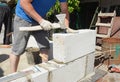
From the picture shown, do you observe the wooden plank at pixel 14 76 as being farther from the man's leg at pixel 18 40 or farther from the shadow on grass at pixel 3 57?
the shadow on grass at pixel 3 57

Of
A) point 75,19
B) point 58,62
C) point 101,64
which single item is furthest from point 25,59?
point 75,19

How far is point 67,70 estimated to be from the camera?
3555 millimetres

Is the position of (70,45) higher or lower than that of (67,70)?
higher

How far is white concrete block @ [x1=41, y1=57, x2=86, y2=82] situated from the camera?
3323 millimetres

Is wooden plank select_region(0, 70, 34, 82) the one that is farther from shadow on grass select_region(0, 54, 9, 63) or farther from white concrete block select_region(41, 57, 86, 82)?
shadow on grass select_region(0, 54, 9, 63)

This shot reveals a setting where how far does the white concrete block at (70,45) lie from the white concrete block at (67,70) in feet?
0.28

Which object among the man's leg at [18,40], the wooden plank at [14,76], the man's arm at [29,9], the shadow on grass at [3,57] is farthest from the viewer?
the shadow on grass at [3,57]

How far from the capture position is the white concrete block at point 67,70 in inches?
131

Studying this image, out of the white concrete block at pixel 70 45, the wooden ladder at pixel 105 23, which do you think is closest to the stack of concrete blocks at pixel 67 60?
the white concrete block at pixel 70 45

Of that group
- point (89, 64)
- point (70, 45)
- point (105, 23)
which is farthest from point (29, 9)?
point (105, 23)

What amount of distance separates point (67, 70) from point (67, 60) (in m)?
0.15

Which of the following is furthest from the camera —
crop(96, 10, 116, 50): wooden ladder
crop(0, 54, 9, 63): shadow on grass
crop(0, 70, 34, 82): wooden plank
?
crop(96, 10, 116, 50): wooden ladder

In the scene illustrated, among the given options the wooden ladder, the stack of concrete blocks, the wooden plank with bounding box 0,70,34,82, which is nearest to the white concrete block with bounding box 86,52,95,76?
the stack of concrete blocks

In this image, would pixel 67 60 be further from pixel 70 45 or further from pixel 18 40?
pixel 18 40
